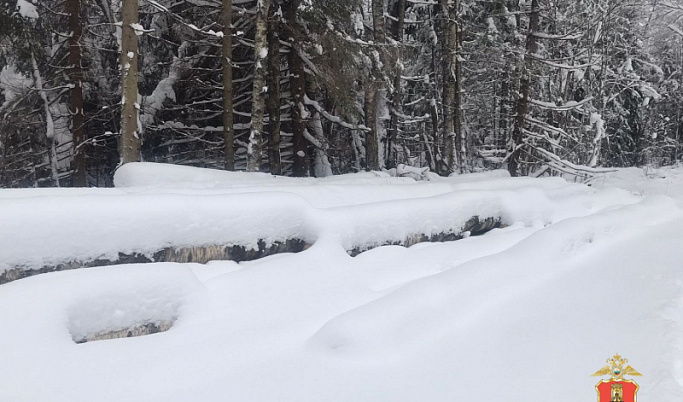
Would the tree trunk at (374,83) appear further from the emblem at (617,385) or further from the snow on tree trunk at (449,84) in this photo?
the emblem at (617,385)

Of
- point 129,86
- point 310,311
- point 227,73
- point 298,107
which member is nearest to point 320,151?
point 298,107

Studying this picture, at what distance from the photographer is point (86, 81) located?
552 inches

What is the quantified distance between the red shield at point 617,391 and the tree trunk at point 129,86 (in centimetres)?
832

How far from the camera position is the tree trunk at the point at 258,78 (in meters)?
9.64

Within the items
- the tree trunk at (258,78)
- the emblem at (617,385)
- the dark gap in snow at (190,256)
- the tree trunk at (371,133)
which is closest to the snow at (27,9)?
the tree trunk at (258,78)

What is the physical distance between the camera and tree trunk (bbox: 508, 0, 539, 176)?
1191 cm

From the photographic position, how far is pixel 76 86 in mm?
11891

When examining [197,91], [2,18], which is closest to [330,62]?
[197,91]

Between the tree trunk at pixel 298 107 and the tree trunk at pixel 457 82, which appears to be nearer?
the tree trunk at pixel 298 107

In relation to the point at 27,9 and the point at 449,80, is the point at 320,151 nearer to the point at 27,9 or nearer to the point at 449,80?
the point at 449,80

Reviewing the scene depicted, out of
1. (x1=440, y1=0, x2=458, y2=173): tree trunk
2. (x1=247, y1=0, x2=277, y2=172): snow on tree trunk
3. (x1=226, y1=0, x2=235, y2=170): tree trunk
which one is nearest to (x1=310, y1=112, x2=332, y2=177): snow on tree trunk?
(x1=226, y1=0, x2=235, y2=170): tree trunk

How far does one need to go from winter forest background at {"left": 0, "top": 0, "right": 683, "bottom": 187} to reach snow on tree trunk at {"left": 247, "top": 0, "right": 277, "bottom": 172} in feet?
0.10

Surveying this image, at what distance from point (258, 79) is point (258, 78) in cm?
2

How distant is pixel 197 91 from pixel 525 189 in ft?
36.2
